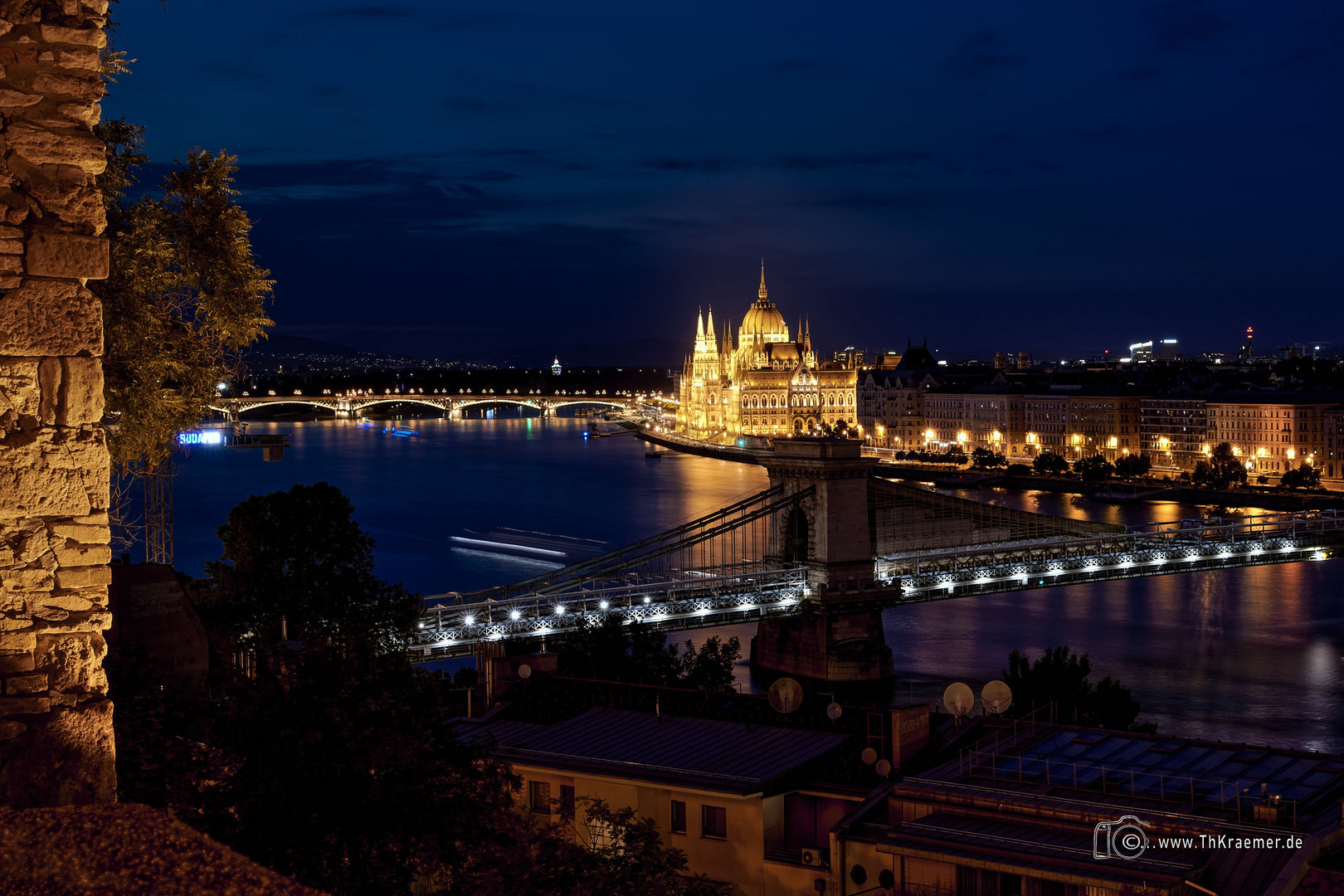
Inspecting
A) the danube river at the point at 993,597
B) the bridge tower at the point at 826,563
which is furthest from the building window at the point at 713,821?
the bridge tower at the point at 826,563

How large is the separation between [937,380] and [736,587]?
2013 inches

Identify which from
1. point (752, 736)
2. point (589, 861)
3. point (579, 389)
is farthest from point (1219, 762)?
point (579, 389)

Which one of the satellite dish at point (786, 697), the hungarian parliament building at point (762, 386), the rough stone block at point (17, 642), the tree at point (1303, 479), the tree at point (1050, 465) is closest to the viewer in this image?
the rough stone block at point (17, 642)

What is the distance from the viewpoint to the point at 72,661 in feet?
7.49

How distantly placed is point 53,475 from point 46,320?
24 cm

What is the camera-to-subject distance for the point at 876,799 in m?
6.09

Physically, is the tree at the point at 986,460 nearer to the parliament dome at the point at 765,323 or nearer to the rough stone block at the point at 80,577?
the parliament dome at the point at 765,323

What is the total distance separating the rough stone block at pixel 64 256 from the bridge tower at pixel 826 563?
49.7 ft

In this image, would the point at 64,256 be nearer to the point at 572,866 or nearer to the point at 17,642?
the point at 17,642

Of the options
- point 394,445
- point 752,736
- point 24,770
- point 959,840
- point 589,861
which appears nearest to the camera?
point 24,770

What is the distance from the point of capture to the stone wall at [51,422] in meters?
2.24

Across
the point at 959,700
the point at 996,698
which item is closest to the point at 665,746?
the point at 959,700

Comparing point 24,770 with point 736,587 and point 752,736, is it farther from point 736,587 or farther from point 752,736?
point 736,587

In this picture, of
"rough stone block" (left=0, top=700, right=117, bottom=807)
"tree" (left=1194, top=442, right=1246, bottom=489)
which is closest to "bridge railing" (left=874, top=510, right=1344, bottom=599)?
Result: "rough stone block" (left=0, top=700, right=117, bottom=807)
